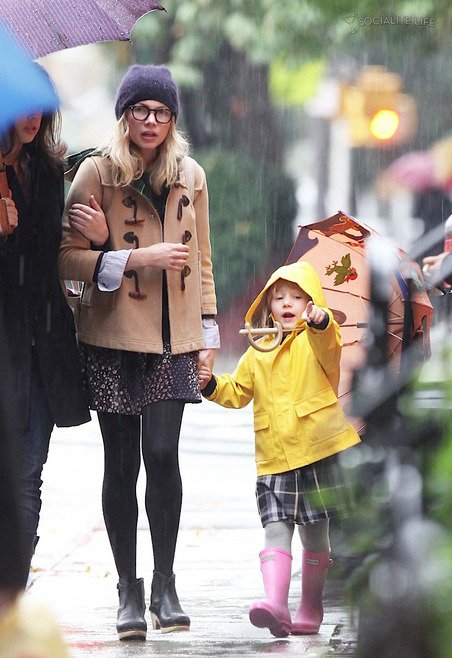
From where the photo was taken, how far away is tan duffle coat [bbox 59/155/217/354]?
4.95 m

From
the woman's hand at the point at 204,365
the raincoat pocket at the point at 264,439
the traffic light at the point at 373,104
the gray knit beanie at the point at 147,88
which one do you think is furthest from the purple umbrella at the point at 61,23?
the traffic light at the point at 373,104

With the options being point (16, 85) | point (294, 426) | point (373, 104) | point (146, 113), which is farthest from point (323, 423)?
point (373, 104)

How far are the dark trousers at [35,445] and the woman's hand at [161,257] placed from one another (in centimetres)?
48

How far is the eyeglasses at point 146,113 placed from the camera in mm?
5062

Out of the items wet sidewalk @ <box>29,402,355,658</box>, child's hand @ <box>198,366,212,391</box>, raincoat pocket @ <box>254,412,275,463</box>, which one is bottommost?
wet sidewalk @ <box>29,402,355,658</box>

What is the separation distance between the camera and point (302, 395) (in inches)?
205

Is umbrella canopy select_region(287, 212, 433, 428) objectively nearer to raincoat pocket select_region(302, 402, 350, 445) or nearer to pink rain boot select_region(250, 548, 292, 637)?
raincoat pocket select_region(302, 402, 350, 445)

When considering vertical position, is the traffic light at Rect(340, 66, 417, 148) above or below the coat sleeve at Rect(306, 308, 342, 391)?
above

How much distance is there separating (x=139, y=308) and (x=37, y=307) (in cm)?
36

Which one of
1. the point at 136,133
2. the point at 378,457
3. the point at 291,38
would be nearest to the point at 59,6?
the point at 136,133

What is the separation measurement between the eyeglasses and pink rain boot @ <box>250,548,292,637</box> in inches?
62.5

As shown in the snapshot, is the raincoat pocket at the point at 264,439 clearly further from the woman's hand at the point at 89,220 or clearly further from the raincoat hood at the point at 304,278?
the woman's hand at the point at 89,220

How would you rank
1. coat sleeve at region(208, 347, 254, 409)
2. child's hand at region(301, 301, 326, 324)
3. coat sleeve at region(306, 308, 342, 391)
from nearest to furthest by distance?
1. child's hand at region(301, 301, 326, 324)
2. coat sleeve at region(306, 308, 342, 391)
3. coat sleeve at region(208, 347, 254, 409)

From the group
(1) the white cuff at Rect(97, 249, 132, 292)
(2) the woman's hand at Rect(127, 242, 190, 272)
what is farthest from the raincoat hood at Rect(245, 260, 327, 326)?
(1) the white cuff at Rect(97, 249, 132, 292)
